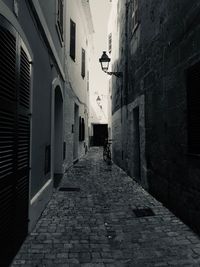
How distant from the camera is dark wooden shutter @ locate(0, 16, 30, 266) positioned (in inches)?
102

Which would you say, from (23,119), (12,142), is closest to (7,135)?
(12,142)

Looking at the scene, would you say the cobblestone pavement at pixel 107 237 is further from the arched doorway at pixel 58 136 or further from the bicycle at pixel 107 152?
the bicycle at pixel 107 152

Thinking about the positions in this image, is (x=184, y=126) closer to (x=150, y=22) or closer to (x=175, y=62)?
(x=175, y=62)

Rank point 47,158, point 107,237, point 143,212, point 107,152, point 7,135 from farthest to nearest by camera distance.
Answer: point 107,152 < point 47,158 < point 143,212 < point 107,237 < point 7,135

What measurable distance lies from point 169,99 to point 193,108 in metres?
1.02

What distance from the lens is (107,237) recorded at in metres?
3.71

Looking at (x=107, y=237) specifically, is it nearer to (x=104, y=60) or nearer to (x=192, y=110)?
(x=192, y=110)

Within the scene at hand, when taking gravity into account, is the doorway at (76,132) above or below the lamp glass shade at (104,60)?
below

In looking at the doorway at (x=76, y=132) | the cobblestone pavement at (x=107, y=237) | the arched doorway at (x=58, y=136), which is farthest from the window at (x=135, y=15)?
the doorway at (x=76, y=132)

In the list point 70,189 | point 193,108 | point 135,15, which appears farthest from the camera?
point 135,15

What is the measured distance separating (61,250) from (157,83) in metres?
3.85

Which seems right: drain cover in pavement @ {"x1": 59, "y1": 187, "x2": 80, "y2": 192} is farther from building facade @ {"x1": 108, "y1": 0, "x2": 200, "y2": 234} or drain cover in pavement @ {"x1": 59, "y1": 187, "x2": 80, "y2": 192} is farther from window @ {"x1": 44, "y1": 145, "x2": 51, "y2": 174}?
building facade @ {"x1": 108, "y1": 0, "x2": 200, "y2": 234}

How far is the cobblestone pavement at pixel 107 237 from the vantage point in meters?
3.01

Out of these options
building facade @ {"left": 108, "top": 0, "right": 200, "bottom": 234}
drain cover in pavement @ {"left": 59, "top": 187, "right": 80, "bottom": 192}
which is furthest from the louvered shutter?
drain cover in pavement @ {"left": 59, "top": 187, "right": 80, "bottom": 192}
